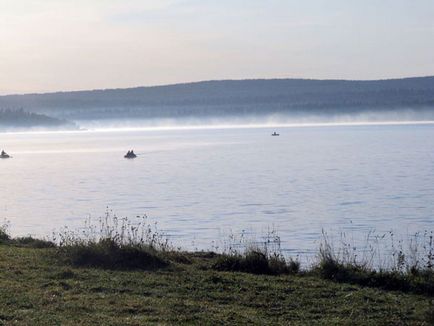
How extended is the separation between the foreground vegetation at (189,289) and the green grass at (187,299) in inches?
0.5

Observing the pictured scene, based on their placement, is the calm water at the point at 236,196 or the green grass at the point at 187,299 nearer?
the green grass at the point at 187,299

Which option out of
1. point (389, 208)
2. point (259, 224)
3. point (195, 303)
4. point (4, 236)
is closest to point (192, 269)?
point (195, 303)

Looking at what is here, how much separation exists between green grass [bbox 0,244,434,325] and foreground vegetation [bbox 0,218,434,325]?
1cm

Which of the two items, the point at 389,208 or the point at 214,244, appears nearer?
the point at 214,244

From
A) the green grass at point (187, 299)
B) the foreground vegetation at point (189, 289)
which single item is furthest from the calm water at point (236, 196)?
the green grass at point (187, 299)

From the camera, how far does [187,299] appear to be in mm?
11375

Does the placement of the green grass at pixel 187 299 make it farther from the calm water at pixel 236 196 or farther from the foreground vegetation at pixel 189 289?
the calm water at pixel 236 196

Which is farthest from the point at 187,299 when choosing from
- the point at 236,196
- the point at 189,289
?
the point at 236,196

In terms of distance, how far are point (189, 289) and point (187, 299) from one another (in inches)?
29.5

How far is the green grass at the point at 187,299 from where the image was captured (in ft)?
33.3

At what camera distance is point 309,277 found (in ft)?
44.4

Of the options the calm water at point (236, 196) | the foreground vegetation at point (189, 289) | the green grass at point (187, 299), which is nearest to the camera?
the green grass at point (187, 299)

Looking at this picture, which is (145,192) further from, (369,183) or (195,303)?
(195,303)

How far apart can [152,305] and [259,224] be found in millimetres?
14779
